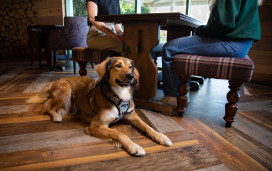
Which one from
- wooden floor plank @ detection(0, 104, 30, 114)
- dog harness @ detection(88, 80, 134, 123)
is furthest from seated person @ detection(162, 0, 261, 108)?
wooden floor plank @ detection(0, 104, 30, 114)

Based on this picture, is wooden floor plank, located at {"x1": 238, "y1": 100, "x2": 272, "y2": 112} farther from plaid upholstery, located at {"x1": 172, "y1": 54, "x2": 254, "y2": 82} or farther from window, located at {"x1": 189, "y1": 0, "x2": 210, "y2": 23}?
window, located at {"x1": 189, "y1": 0, "x2": 210, "y2": 23}

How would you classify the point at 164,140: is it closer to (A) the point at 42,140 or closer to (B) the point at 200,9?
(A) the point at 42,140

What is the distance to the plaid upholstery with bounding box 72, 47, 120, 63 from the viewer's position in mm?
2244

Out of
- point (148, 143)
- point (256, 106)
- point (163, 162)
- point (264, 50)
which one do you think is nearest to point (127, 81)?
point (148, 143)

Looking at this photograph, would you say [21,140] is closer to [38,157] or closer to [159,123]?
[38,157]

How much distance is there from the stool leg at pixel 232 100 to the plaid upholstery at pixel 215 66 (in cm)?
8

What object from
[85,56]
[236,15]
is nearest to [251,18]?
[236,15]

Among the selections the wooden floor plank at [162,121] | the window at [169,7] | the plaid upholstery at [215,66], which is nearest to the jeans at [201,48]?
the plaid upholstery at [215,66]

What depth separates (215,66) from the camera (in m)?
1.52

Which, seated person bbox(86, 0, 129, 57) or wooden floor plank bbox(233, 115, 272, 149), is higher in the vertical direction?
seated person bbox(86, 0, 129, 57)

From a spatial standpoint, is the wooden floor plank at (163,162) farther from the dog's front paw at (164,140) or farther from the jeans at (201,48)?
the jeans at (201,48)

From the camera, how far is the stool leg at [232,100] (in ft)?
5.00

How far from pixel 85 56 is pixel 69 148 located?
149 centimetres

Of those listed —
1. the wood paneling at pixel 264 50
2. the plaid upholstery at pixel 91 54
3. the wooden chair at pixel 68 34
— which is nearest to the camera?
the plaid upholstery at pixel 91 54
